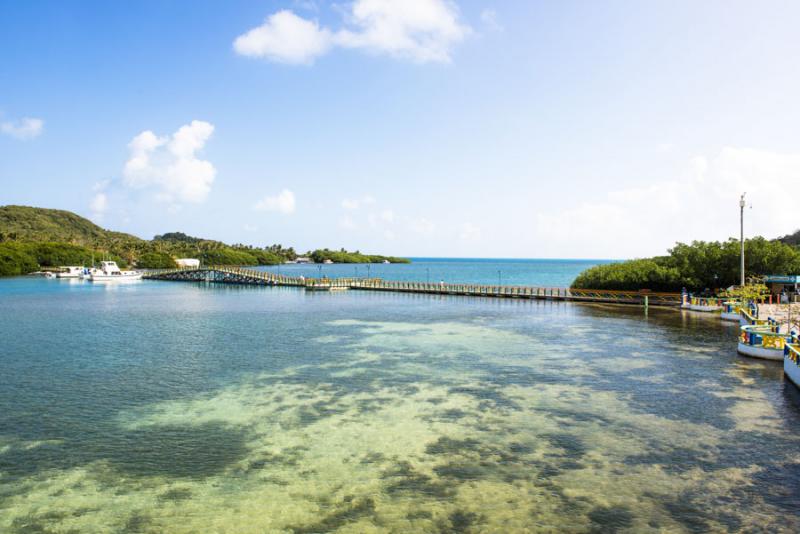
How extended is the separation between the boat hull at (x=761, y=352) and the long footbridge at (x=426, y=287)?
73.5ft

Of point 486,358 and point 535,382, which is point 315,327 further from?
point 535,382

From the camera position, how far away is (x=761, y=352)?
26.3 metres

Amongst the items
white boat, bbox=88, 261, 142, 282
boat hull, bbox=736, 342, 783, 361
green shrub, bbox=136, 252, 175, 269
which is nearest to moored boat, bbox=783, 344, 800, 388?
boat hull, bbox=736, 342, 783, 361

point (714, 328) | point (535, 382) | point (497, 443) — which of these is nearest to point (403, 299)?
point (714, 328)

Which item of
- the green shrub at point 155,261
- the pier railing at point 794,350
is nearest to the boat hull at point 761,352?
the pier railing at point 794,350

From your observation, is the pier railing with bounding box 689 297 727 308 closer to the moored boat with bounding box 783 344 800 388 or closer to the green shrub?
the moored boat with bounding box 783 344 800 388

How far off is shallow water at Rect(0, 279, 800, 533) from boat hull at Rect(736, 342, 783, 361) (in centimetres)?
103

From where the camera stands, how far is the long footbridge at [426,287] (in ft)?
187

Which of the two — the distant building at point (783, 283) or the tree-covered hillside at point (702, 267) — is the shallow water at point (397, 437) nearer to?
the distant building at point (783, 283)

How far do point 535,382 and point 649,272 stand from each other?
43657 mm

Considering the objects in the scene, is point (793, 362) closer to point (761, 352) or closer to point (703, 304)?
point (761, 352)

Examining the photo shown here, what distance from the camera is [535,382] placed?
22500mm

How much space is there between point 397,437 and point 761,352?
2198 centimetres

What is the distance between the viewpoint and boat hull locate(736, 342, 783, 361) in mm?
25984
